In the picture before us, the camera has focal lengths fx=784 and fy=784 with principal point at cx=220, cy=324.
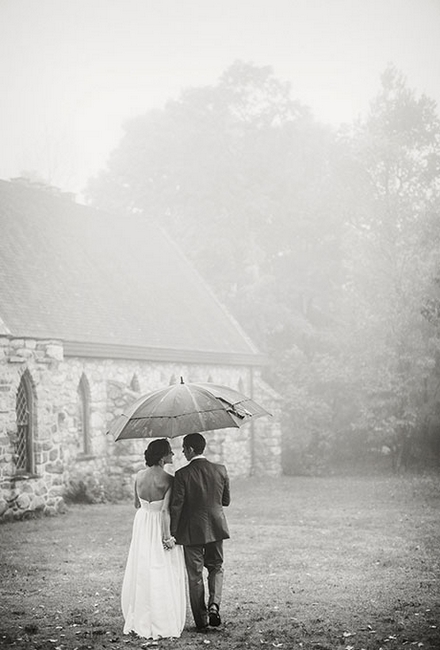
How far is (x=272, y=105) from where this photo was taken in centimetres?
3453

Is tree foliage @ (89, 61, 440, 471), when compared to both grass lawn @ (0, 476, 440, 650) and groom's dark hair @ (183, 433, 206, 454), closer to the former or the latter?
grass lawn @ (0, 476, 440, 650)

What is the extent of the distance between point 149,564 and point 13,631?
1599 mm

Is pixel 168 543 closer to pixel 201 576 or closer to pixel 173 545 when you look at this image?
pixel 173 545

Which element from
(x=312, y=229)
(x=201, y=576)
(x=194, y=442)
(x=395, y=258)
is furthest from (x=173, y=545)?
(x=312, y=229)

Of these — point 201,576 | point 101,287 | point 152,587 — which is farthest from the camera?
point 101,287

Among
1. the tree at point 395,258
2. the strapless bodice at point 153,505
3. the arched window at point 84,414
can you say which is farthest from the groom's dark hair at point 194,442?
the tree at point 395,258

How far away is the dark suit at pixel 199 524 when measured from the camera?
7.91m

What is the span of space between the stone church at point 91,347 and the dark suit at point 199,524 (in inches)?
351

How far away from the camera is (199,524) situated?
7.91m

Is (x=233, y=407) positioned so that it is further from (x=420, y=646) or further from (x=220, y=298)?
(x=220, y=298)

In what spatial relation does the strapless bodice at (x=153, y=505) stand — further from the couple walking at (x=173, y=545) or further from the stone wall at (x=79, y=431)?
the stone wall at (x=79, y=431)

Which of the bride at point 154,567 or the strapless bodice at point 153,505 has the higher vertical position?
the strapless bodice at point 153,505

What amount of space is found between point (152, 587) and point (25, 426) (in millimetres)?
10268

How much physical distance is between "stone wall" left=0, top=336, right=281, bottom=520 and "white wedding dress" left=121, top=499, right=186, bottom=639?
8.77 m
